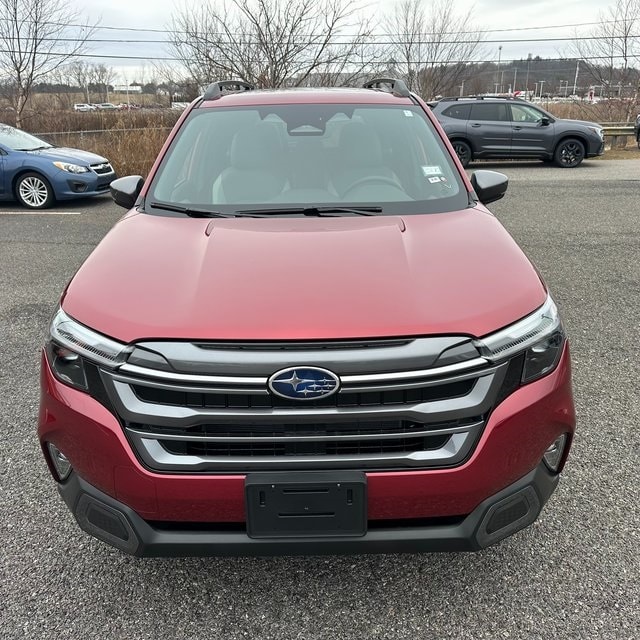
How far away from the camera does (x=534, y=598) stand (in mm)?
2197

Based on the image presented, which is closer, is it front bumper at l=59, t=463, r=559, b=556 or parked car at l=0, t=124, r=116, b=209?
front bumper at l=59, t=463, r=559, b=556

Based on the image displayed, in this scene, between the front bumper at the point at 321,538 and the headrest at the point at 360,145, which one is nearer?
the front bumper at the point at 321,538

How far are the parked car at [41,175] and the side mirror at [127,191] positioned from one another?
7.68m

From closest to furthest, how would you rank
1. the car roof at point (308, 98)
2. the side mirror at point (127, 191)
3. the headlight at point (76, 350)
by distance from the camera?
the headlight at point (76, 350) → the side mirror at point (127, 191) → the car roof at point (308, 98)

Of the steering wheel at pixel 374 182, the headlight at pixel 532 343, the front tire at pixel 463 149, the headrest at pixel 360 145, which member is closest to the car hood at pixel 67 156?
the headrest at pixel 360 145

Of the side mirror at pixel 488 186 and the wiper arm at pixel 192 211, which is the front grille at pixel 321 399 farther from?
the side mirror at pixel 488 186

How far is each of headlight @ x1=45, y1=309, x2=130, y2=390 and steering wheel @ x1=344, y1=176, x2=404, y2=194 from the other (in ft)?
5.14

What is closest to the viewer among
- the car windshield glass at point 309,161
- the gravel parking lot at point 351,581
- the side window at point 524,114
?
the gravel parking lot at point 351,581

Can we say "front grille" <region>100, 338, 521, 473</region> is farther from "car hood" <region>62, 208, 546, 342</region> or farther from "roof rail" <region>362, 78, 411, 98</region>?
"roof rail" <region>362, 78, 411, 98</region>

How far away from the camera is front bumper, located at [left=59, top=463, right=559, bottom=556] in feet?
6.11

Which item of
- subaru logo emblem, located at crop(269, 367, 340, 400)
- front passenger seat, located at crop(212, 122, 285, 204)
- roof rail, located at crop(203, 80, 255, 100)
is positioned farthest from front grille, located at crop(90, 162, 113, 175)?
subaru logo emblem, located at crop(269, 367, 340, 400)

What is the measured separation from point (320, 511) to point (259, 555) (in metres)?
0.26

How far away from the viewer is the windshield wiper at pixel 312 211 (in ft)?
9.12

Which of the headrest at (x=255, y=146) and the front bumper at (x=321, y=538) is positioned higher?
the headrest at (x=255, y=146)
